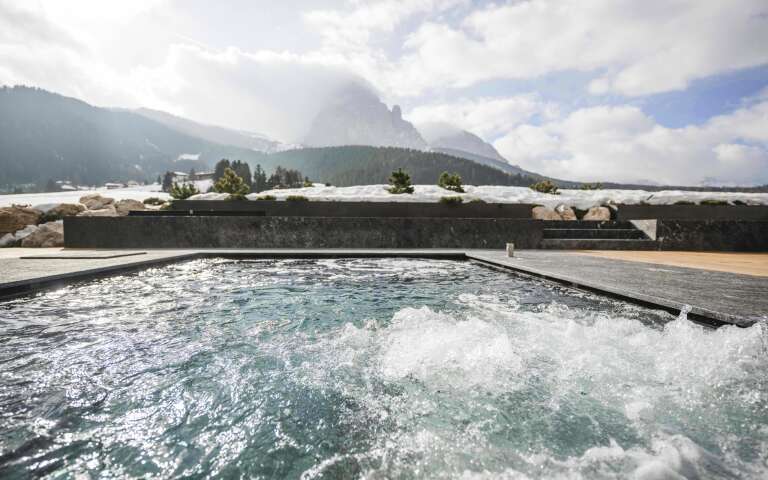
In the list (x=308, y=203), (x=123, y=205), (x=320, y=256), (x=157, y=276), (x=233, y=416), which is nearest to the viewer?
(x=233, y=416)

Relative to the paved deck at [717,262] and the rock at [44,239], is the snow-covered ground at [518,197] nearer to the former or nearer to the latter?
the rock at [44,239]

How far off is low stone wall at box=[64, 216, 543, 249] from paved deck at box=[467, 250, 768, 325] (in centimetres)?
452

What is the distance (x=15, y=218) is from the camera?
14.5 meters

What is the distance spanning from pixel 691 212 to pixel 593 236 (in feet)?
34.1

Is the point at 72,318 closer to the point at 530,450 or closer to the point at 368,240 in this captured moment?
the point at 530,450

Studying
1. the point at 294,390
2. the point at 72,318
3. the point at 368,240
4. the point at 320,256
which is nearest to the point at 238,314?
the point at 72,318

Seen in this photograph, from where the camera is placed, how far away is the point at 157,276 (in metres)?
6.98

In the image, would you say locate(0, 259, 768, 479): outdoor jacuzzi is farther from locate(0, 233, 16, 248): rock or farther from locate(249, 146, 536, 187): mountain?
locate(249, 146, 536, 187): mountain

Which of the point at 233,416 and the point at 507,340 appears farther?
the point at 507,340

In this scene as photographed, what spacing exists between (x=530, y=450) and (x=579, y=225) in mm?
15095

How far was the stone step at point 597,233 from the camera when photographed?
13.7 m

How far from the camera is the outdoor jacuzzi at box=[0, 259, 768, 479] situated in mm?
1912

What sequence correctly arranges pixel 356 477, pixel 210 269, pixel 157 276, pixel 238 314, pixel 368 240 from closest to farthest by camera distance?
pixel 356 477 < pixel 238 314 < pixel 157 276 < pixel 210 269 < pixel 368 240

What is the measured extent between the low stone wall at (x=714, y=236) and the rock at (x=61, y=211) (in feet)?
80.7
